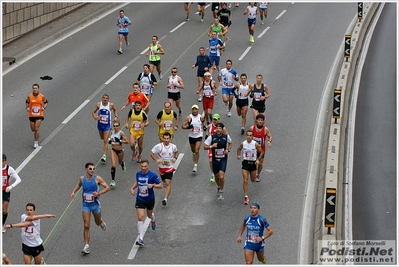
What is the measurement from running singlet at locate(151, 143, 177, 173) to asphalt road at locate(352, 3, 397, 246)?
407cm

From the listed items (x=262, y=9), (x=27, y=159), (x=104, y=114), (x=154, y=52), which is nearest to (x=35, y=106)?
(x=27, y=159)

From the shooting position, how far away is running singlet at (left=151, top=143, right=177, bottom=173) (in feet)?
56.1

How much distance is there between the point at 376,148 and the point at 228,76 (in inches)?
173

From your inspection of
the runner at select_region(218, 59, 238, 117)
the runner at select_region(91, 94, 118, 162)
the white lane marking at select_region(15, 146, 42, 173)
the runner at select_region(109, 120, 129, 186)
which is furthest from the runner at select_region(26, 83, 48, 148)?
the runner at select_region(218, 59, 238, 117)

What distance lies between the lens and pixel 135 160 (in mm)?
19984

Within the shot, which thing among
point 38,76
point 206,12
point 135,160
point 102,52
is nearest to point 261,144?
point 135,160

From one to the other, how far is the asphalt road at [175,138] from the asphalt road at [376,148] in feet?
4.33

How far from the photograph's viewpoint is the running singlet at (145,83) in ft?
72.6

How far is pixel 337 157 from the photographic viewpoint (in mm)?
19750

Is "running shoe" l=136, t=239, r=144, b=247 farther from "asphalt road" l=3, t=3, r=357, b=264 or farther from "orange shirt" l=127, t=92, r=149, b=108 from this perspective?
"orange shirt" l=127, t=92, r=149, b=108

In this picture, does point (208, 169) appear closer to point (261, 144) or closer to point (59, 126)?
point (261, 144)

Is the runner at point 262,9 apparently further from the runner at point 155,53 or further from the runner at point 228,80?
the runner at point 228,80

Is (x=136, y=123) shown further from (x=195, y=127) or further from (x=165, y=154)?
(x=165, y=154)

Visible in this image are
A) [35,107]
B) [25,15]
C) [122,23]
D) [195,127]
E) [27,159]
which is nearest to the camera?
[195,127]
